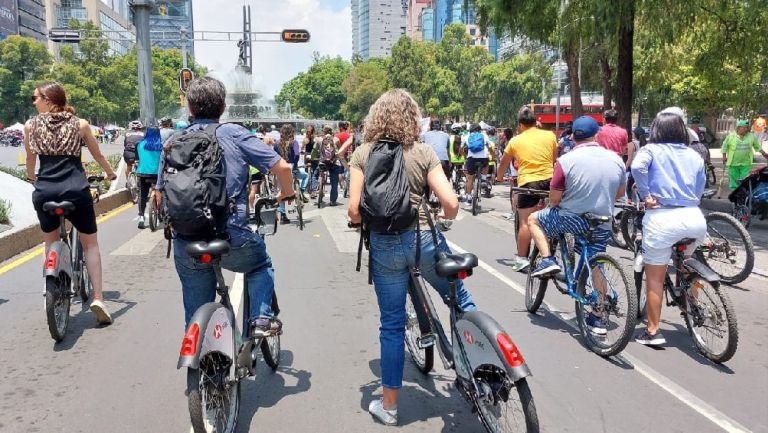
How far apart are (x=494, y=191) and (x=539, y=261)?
13453mm

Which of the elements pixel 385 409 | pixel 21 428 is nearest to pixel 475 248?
pixel 385 409

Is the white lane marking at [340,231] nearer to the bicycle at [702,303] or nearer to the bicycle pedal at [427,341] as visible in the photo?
the bicycle at [702,303]

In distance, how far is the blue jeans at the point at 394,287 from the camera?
3.68 meters

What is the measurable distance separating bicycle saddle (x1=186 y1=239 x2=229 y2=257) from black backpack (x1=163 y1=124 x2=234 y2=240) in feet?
0.26

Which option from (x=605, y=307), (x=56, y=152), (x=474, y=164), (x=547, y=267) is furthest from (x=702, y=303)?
(x=474, y=164)

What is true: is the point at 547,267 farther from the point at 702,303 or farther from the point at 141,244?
the point at 141,244

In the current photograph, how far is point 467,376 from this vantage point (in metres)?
3.48

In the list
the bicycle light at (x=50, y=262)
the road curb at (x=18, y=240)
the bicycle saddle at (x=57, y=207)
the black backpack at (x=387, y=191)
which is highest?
the black backpack at (x=387, y=191)

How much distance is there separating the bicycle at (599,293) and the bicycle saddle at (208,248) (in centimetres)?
287

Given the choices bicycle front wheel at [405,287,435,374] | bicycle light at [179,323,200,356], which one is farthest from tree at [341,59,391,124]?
bicycle light at [179,323,200,356]

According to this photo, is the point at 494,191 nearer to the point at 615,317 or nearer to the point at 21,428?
the point at 615,317

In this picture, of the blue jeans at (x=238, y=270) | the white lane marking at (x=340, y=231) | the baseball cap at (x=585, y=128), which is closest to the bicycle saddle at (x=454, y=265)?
the blue jeans at (x=238, y=270)

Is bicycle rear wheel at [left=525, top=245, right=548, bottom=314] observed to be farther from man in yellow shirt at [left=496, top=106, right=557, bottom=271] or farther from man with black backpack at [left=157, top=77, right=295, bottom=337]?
man with black backpack at [left=157, top=77, right=295, bottom=337]

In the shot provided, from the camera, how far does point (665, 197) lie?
4.93m
